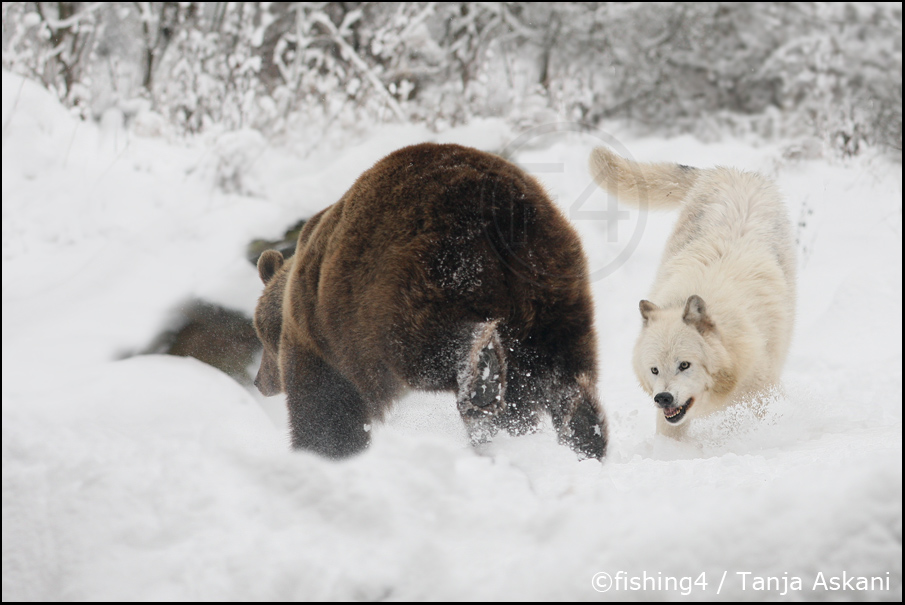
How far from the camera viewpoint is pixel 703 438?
370 cm

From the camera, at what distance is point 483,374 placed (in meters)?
2.29

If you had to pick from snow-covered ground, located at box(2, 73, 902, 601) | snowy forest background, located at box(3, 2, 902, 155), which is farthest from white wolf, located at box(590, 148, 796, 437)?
snowy forest background, located at box(3, 2, 902, 155)

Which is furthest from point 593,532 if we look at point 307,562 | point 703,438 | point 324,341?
point 703,438

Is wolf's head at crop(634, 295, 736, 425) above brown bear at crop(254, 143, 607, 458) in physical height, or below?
below

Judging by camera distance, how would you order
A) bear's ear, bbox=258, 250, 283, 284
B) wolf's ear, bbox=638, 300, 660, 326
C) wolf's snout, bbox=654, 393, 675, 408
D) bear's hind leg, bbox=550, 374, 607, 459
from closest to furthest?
1. bear's hind leg, bbox=550, 374, 607, 459
2. wolf's snout, bbox=654, 393, 675, 408
3. wolf's ear, bbox=638, 300, 660, 326
4. bear's ear, bbox=258, 250, 283, 284

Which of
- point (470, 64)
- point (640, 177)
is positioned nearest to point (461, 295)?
point (640, 177)

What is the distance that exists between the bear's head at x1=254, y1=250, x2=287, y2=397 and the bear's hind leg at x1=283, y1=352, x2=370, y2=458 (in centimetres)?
32

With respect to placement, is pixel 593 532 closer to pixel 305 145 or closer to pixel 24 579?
pixel 24 579

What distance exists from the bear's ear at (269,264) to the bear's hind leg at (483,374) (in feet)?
5.32

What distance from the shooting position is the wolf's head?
10.6 feet

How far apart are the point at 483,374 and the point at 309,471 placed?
669 millimetres

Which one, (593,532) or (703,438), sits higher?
(593,532)

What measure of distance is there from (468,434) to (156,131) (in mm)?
5334

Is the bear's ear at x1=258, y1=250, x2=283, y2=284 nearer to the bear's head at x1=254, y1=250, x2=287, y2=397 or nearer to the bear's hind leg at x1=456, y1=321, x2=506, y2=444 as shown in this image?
the bear's head at x1=254, y1=250, x2=287, y2=397
